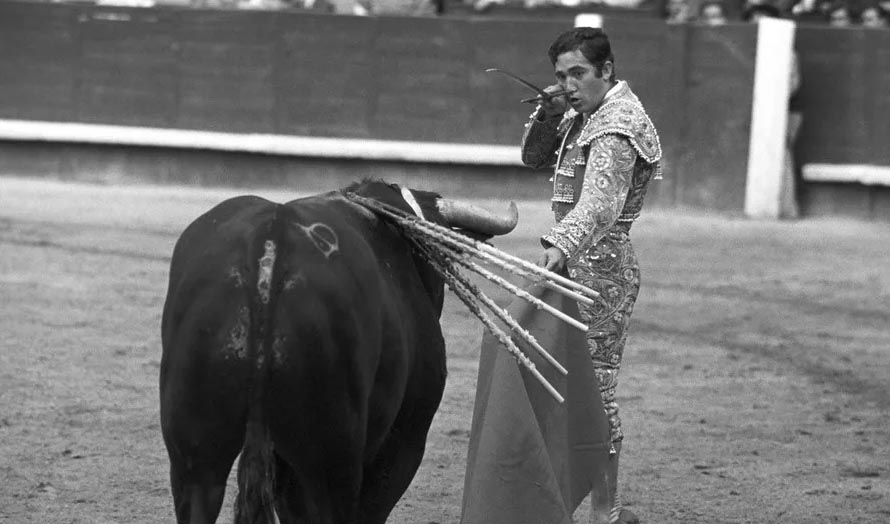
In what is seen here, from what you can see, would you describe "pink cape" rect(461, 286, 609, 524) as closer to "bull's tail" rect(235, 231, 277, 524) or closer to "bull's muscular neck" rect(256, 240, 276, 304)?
"bull's tail" rect(235, 231, 277, 524)

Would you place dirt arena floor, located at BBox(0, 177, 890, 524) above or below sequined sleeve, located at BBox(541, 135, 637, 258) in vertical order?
below

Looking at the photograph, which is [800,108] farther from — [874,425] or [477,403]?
[477,403]

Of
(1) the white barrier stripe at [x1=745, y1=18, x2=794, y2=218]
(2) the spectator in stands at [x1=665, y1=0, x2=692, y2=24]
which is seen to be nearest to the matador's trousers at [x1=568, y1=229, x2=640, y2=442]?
(1) the white barrier stripe at [x1=745, y1=18, x2=794, y2=218]

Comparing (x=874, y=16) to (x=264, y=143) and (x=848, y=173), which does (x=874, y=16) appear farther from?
(x=264, y=143)

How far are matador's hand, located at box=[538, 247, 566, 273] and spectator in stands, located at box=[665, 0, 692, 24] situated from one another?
7.84 metres

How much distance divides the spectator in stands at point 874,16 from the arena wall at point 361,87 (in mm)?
370

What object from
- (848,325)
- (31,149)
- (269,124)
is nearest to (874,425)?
(848,325)

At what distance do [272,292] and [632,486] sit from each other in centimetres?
220

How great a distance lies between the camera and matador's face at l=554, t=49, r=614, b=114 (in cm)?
382

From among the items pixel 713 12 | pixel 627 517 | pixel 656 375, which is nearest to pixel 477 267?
pixel 627 517

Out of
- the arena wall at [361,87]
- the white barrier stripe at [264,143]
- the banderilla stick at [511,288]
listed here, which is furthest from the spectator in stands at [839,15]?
the banderilla stick at [511,288]

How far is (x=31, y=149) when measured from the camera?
11914mm

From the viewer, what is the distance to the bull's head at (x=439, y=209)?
351 centimetres

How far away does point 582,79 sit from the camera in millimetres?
3844
